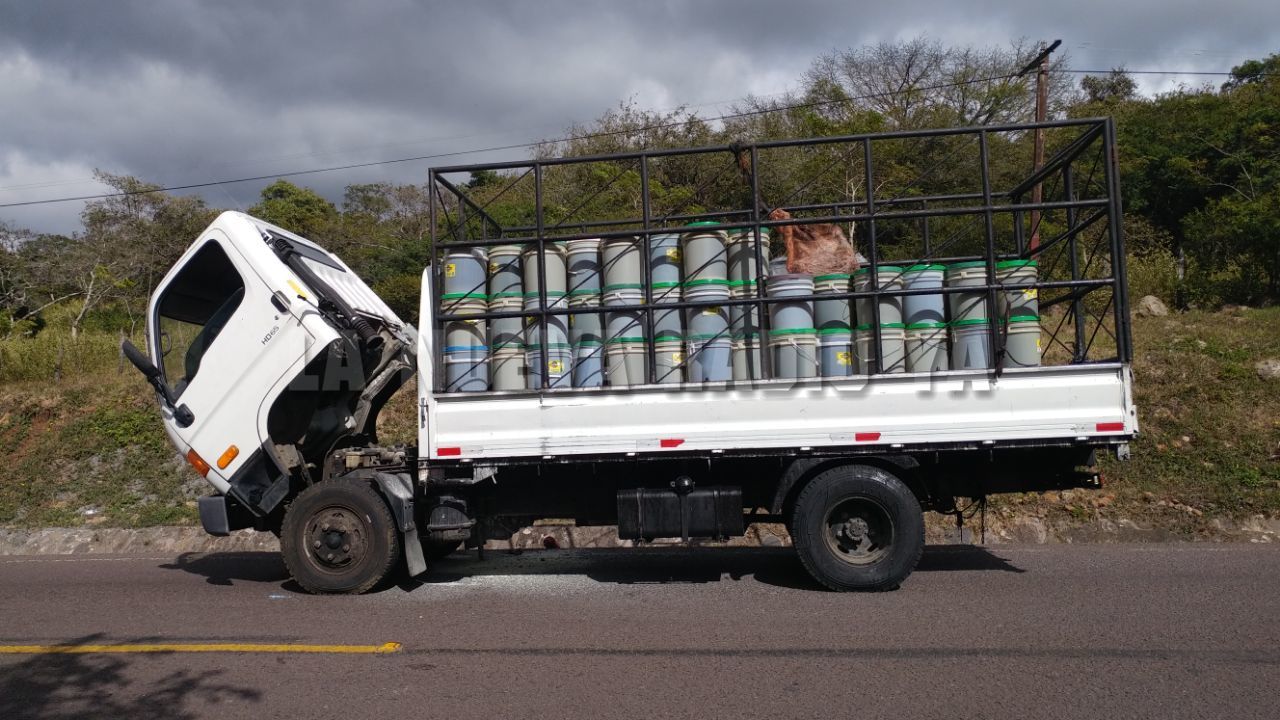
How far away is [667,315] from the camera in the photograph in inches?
267

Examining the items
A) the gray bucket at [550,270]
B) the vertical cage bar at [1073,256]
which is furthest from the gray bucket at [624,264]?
the vertical cage bar at [1073,256]

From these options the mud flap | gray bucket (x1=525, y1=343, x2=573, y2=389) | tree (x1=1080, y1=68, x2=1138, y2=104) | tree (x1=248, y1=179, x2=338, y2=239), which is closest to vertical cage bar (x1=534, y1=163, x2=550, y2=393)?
gray bucket (x1=525, y1=343, x2=573, y2=389)

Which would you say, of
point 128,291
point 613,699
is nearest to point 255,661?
point 613,699

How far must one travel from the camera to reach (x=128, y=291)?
23953 millimetres

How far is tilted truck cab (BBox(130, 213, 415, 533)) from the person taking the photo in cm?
689

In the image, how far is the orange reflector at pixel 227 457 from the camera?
6990mm

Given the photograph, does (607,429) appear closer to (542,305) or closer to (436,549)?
(542,305)

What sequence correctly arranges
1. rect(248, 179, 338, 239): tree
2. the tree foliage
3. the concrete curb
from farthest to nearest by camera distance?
rect(248, 179, 338, 239): tree, the tree foliage, the concrete curb

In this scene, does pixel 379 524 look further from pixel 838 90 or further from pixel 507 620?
pixel 838 90

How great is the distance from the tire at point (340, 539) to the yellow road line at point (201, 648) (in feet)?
4.46

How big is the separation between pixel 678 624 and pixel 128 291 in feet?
75.4

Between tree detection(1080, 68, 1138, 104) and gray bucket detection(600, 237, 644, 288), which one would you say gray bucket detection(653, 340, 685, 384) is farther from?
tree detection(1080, 68, 1138, 104)

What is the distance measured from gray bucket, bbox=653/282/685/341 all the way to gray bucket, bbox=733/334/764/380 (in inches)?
17.0

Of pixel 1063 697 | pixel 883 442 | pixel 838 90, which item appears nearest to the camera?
pixel 1063 697
